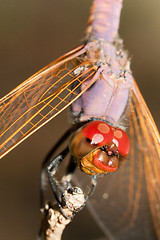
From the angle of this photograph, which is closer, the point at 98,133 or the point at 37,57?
the point at 98,133

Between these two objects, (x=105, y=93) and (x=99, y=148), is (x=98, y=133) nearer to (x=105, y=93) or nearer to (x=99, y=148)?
(x=99, y=148)

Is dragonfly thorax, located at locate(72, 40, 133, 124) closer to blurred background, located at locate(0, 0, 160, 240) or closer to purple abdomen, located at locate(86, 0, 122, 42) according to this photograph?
purple abdomen, located at locate(86, 0, 122, 42)

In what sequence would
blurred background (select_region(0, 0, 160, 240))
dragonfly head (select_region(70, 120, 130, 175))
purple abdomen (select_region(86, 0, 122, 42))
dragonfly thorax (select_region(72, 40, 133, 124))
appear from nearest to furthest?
1. dragonfly head (select_region(70, 120, 130, 175))
2. dragonfly thorax (select_region(72, 40, 133, 124))
3. purple abdomen (select_region(86, 0, 122, 42))
4. blurred background (select_region(0, 0, 160, 240))

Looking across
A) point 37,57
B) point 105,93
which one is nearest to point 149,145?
point 105,93

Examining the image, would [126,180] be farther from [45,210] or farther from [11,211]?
[11,211]

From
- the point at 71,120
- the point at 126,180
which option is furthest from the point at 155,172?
the point at 71,120

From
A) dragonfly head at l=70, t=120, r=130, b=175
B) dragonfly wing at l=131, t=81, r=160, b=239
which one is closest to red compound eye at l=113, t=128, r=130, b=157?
dragonfly head at l=70, t=120, r=130, b=175
